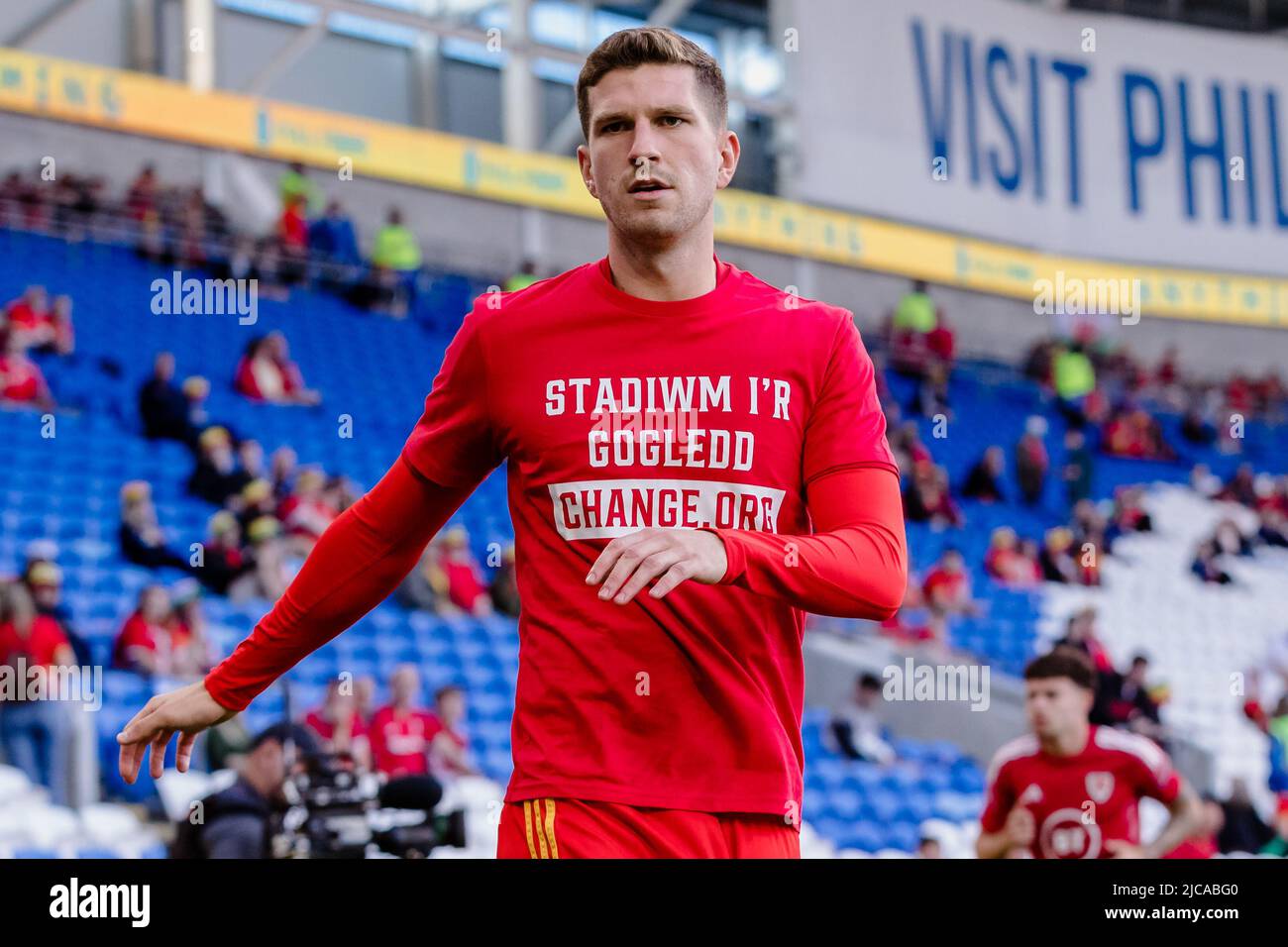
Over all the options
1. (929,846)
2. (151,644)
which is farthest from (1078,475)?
(151,644)

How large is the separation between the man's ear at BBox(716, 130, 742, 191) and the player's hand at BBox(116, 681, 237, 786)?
109cm

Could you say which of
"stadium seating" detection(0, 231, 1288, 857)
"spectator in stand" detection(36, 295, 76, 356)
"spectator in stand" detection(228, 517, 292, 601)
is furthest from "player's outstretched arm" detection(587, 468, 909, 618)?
"spectator in stand" detection(36, 295, 76, 356)

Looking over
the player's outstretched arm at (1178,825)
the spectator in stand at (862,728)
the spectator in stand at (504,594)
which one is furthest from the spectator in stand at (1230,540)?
the player's outstretched arm at (1178,825)

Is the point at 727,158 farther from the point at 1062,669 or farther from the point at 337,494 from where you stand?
the point at 337,494

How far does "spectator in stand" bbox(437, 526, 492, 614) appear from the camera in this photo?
10.6 m

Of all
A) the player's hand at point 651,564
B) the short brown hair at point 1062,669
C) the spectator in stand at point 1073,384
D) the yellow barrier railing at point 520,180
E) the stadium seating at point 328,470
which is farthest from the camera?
the spectator in stand at point 1073,384

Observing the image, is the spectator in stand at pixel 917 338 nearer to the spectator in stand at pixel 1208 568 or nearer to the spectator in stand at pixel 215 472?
the spectator in stand at pixel 1208 568

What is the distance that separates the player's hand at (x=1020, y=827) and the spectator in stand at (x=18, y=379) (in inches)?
293

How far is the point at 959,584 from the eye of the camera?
13.5 meters

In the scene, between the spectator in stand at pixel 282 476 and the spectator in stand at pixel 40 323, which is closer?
the spectator in stand at pixel 282 476

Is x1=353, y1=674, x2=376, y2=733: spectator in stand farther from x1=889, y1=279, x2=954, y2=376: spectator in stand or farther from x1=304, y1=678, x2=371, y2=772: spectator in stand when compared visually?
x1=889, y1=279, x2=954, y2=376: spectator in stand

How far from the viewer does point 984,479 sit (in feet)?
53.4

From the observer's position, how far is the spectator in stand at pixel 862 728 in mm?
10867

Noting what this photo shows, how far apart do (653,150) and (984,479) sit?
14093 millimetres
